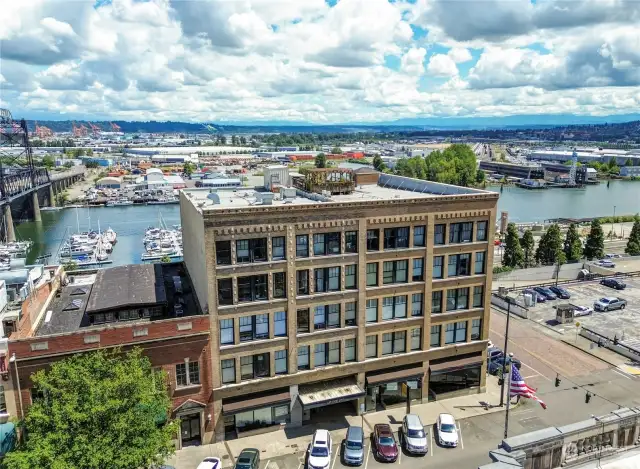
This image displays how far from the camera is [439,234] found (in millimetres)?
46719

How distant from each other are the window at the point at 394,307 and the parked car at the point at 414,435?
342 inches

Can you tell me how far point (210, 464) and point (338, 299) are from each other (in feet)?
53.4

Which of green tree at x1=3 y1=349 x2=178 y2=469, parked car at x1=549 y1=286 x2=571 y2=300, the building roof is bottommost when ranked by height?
parked car at x1=549 y1=286 x2=571 y2=300

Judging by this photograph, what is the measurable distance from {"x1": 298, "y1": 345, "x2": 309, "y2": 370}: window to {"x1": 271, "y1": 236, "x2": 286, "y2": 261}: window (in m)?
8.38

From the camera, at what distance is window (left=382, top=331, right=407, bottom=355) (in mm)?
47031

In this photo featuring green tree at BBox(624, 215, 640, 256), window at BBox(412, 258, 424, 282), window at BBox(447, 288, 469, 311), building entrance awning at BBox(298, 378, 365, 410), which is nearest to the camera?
building entrance awning at BBox(298, 378, 365, 410)

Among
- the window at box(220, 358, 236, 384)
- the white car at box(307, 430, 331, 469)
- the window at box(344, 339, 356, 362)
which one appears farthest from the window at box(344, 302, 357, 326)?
the window at box(220, 358, 236, 384)

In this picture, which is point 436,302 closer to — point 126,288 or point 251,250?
point 251,250

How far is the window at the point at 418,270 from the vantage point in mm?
46406

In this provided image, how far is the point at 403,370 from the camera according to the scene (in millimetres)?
47906

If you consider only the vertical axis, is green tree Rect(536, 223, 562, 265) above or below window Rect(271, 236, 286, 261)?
below

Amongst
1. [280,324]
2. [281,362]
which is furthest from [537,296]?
[280,324]

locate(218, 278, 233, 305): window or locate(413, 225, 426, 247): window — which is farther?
locate(413, 225, 426, 247): window

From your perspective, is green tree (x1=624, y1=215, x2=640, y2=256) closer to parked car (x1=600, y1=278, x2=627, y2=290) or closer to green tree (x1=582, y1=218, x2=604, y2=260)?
green tree (x1=582, y1=218, x2=604, y2=260)
